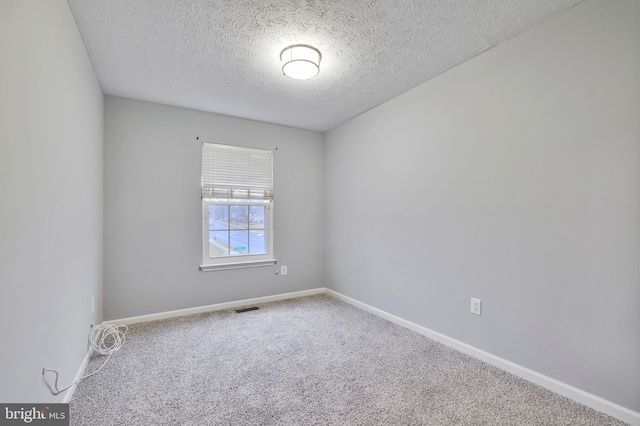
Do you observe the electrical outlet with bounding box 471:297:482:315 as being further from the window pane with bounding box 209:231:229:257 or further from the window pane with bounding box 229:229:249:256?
the window pane with bounding box 209:231:229:257

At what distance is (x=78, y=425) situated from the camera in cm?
160

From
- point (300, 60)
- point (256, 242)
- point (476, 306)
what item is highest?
point (300, 60)

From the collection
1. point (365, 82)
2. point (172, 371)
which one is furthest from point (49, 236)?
point (365, 82)

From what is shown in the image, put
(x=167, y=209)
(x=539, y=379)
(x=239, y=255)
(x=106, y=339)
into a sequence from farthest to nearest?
1. (x=239, y=255)
2. (x=167, y=209)
3. (x=106, y=339)
4. (x=539, y=379)

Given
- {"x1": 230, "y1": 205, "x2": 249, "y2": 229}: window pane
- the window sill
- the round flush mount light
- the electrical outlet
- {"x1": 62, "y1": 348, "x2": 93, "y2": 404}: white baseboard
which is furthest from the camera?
{"x1": 230, "y1": 205, "x2": 249, "y2": 229}: window pane

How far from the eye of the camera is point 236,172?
3736 millimetres

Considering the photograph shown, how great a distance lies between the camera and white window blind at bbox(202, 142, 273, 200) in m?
3.57

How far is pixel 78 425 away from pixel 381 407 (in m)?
1.69

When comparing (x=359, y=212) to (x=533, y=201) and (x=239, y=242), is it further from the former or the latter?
(x=533, y=201)

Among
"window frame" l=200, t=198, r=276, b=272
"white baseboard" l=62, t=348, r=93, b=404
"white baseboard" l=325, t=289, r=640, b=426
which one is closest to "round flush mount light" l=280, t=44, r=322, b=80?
"window frame" l=200, t=198, r=276, b=272

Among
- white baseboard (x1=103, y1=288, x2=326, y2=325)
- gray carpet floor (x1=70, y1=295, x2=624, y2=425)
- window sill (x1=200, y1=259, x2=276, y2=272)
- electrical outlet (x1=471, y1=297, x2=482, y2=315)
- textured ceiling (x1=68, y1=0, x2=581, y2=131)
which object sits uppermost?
textured ceiling (x1=68, y1=0, x2=581, y2=131)

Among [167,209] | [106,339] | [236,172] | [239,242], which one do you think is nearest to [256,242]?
[239,242]

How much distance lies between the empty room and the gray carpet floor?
0.02 m

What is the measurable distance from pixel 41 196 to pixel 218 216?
88.9 inches
